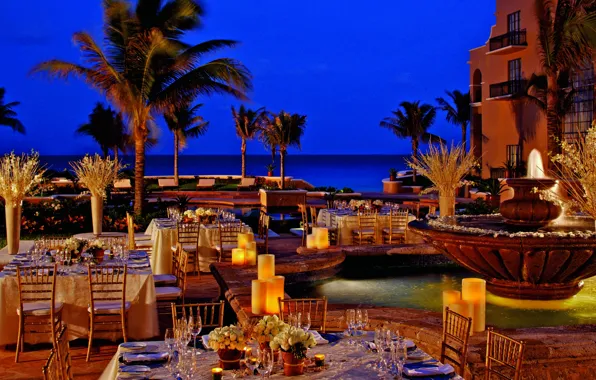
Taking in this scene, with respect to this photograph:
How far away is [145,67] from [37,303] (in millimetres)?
9469

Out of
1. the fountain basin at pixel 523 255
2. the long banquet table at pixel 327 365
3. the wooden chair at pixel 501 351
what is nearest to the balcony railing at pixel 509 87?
the fountain basin at pixel 523 255

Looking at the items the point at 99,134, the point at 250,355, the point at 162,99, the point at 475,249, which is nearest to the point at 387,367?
the point at 250,355

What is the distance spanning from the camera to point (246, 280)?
26.9 ft

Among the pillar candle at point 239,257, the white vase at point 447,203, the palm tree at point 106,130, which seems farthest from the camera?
the palm tree at point 106,130

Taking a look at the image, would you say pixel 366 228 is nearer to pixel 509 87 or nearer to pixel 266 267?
pixel 266 267

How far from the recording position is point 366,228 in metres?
13.0

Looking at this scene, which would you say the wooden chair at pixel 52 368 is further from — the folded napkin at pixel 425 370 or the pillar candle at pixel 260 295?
the pillar candle at pixel 260 295

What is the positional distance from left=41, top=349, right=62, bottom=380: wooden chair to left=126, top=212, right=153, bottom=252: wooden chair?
680cm

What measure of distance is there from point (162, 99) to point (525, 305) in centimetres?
1062

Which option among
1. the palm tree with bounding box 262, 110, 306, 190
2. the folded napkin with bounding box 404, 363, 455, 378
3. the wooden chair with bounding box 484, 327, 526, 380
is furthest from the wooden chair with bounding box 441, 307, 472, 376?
the palm tree with bounding box 262, 110, 306, 190

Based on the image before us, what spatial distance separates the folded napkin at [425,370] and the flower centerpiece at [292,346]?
580 millimetres

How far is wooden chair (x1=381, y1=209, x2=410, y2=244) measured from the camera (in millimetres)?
12392

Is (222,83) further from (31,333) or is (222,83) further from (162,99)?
(31,333)

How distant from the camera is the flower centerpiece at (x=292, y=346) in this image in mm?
3805
